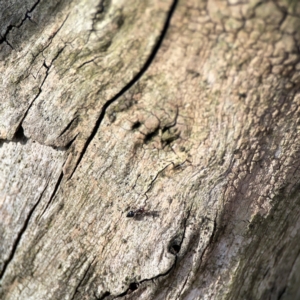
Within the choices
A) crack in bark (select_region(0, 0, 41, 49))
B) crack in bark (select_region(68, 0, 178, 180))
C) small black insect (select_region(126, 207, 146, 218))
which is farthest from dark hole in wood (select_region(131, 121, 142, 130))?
crack in bark (select_region(0, 0, 41, 49))

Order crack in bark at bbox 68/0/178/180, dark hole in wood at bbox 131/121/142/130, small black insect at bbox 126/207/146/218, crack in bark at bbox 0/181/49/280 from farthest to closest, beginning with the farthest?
1. crack in bark at bbox 0/181/49/280
2. small black insect at bbox 126/207/146/218
3. dark hole in wood at bbox 131/121/142/130
4. crack in bark at bbox 68/0/178/180

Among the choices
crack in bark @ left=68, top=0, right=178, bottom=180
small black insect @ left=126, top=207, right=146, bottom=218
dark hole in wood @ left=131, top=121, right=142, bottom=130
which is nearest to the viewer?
crack in bark @ left=68, top=0, right=178, bottom=180

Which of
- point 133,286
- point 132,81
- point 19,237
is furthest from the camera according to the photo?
point 19,237

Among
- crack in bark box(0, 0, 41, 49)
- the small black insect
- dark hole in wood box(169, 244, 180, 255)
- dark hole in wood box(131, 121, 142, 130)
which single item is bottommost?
dark hole in wood box(169, 244, 180, 255)

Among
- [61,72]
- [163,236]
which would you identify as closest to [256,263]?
[163,236]

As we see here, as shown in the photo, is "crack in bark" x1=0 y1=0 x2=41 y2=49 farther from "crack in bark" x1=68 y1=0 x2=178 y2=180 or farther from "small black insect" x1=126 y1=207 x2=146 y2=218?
"small black insect" x1=126 y1=207 x2=146 y2=218

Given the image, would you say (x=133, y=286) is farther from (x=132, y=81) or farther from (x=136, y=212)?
(x=132, y=81)

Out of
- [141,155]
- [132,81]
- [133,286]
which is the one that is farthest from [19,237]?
[132,81]

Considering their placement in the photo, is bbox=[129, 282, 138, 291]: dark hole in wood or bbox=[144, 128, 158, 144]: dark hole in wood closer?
bbox=[144, 128, 158, 144]: dark hole in wood

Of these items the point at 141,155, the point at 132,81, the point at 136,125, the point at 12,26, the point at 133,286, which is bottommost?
the point at 133,286
